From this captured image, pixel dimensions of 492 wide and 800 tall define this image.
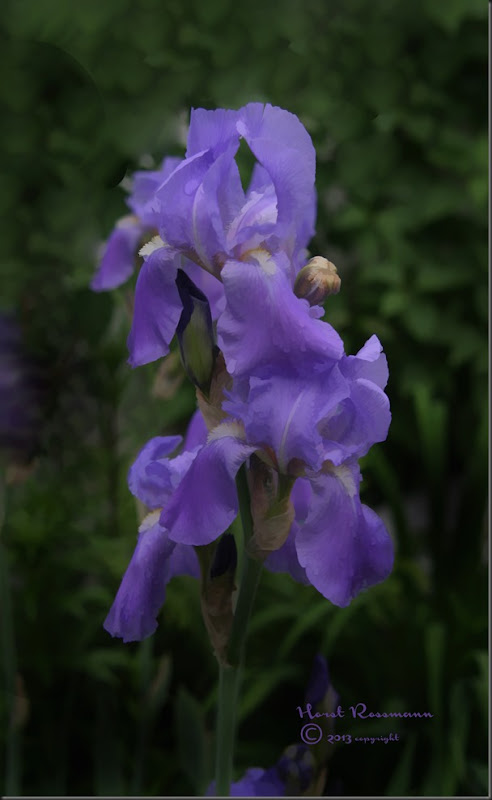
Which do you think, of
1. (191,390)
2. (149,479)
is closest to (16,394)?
(191,390)

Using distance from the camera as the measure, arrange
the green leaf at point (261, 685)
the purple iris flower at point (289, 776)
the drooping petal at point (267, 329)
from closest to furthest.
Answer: the drooping petal at point (267, 329) → the purple iris flower at point (289, 776) → the green leaf at point (261, 685)

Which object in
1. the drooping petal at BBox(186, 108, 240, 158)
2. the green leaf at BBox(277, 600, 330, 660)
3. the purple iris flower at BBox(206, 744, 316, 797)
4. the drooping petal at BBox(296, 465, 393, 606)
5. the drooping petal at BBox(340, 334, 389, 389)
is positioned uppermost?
the drooping petal at BBox(186, 108, 240, 158)

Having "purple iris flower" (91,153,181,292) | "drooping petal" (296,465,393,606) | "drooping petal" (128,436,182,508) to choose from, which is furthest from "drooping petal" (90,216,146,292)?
"drooping petal" (296,465,393,606)

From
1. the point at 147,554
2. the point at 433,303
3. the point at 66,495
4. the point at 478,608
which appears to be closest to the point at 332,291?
the point at 147,554

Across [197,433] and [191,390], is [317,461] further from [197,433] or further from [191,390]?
[191,390]

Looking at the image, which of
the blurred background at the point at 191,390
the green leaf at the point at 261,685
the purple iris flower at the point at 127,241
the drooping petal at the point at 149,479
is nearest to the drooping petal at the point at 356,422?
the drooping petal at the point at 149,479

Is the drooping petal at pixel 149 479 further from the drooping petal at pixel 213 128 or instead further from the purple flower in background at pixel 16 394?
the purple flower in background at pixel 16 394

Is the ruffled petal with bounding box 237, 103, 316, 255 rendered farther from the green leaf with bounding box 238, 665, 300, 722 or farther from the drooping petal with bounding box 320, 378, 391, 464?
the green leaf with bounding box 238, 665, 300, 722

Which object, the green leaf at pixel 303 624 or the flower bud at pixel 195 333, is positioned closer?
the flower bud at pixel 195 333
